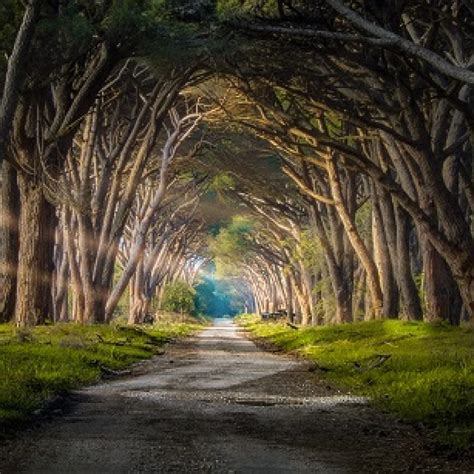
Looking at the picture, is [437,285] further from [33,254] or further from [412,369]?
[33,254]

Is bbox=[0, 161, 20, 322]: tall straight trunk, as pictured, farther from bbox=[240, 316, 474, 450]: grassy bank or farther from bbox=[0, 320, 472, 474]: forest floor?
bbox=[0, 320, 472, 474]: forest floor

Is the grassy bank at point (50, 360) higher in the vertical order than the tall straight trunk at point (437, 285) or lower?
lower

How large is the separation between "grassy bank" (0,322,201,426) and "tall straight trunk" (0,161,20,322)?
5.54 feet

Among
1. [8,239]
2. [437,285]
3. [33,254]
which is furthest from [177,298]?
[437,285]

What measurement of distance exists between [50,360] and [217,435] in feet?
20.6

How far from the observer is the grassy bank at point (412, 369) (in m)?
8.80

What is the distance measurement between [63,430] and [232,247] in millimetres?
53753

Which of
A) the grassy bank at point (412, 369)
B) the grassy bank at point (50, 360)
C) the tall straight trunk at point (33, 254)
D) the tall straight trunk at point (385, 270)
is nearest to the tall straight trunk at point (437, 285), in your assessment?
the grassy bank at point (412, 369)

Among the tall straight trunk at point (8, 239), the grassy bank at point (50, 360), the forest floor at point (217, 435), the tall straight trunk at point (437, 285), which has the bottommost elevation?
the forest floor at point (217, 435)

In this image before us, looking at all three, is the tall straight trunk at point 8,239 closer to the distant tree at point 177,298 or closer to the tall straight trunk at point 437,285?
the tall straight trunk at point 437,285

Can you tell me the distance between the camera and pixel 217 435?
765cm

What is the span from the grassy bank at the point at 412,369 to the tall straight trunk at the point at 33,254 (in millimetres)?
6685

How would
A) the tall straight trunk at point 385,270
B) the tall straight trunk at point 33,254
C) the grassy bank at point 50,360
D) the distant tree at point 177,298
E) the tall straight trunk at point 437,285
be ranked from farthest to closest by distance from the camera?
1. the distant tree at point 177,298
2. the tall straight trunk at point 385,270
3. the tall straight trunk at point 33,254
4. the tall straight trunk at point 437,285
5. the grassy bank at point 50,360

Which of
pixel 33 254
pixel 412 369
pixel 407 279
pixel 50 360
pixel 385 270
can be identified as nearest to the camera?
pixel 412 369
